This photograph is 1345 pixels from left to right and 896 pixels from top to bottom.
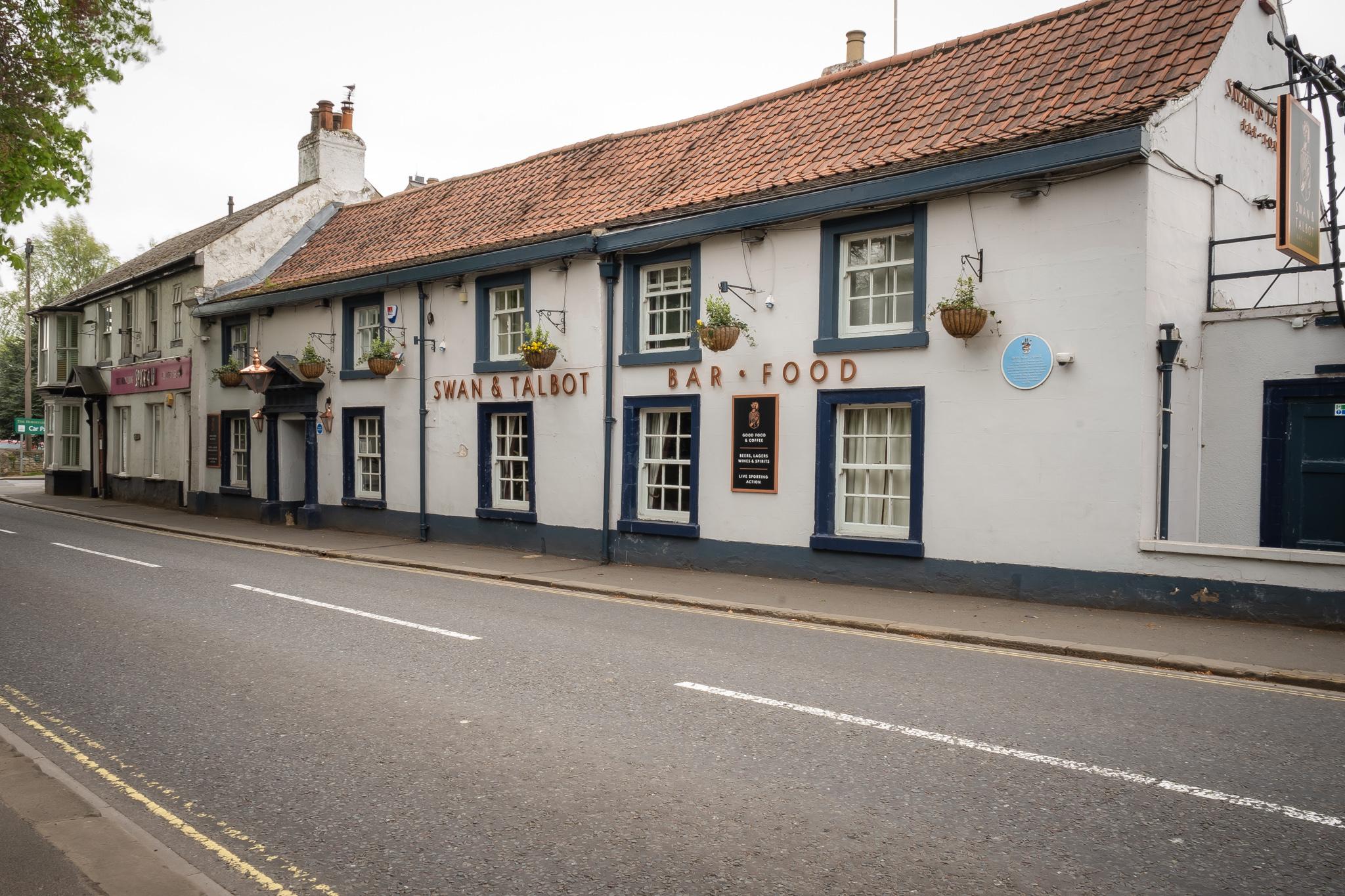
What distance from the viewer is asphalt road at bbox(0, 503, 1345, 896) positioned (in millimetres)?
4352

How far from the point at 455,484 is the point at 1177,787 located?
50.5 ft

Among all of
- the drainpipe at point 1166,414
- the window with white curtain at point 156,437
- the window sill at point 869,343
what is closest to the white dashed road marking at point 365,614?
the window sill at point 869,343

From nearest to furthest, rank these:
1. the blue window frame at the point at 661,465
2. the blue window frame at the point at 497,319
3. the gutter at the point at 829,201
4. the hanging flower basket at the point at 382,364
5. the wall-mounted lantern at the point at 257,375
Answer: the gutter at the point at 829,201 → the blue window frame at the point at 661,465 → the blue window frame at the point at 497,319 → the hanging flower basket at the point at 382,364 → the wall-mounted lantern at the point at 257,375

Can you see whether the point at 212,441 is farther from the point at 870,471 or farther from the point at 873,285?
the point at 873,285

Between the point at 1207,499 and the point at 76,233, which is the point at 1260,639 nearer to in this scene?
the point at 1207,499

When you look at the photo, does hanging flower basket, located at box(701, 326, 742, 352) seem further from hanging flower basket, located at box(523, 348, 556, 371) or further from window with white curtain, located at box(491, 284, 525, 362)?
window with white curtain, located at box(491, 284, 525, 362)

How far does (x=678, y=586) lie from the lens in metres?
13.3

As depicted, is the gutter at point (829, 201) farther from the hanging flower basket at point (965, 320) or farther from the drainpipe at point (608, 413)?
the hanging flower basket at point (965, 320)

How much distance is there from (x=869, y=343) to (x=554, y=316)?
20.4 ft

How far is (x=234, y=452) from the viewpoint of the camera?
25.6m

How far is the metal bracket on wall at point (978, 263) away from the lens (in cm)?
1203

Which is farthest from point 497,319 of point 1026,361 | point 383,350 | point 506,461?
point 1026,361

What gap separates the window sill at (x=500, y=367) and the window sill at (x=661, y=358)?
93.5 inches

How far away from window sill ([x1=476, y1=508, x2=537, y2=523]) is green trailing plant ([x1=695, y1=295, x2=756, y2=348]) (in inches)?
202
